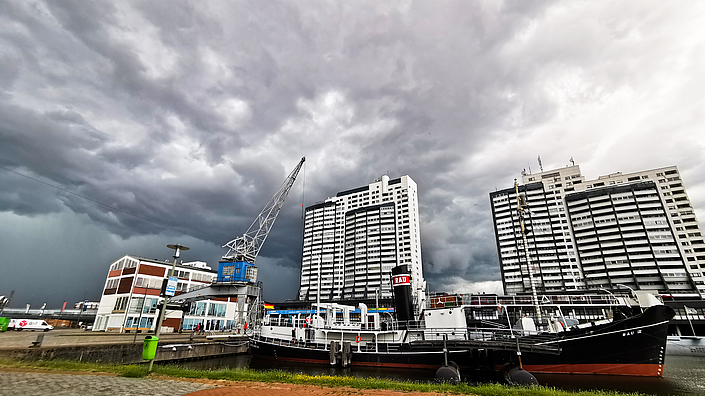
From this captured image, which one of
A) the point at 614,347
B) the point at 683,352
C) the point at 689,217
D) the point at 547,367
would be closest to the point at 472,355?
the point at 547,367

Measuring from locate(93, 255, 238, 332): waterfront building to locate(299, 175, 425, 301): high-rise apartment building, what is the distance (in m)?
56.0

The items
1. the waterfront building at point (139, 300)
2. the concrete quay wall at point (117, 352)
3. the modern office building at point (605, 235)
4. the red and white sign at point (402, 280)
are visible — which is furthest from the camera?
the modern office building at point (605, 235)

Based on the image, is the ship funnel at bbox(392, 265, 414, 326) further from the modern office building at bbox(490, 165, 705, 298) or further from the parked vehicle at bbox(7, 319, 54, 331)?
the modern office building at bbox(490, 165, 705, 298)

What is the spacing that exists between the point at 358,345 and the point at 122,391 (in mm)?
22066

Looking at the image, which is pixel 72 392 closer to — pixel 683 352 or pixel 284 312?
pixel 683 352

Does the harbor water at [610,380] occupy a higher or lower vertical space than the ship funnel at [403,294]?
lower

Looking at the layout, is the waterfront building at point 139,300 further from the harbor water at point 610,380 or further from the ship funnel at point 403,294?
the ship funnel at point 403,294

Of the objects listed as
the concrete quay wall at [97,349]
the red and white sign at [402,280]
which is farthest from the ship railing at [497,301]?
the concrete quay wall at [97,349]

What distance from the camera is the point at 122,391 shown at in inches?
400

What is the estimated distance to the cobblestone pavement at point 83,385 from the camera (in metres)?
9.72

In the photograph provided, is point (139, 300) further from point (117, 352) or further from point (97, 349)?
point (97, 349)

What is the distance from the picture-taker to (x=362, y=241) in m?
119

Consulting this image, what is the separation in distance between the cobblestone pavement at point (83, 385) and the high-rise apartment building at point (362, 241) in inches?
3641

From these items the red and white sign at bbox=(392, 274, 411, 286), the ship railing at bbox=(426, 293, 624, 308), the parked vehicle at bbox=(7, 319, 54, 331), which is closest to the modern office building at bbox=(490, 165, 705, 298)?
the ship railing at bbox=(426, 293, 624, 308)
